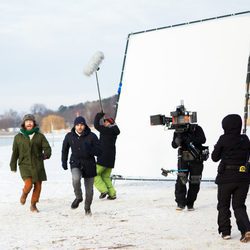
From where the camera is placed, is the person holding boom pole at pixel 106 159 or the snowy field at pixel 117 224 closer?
the snowy field at pixel 117 224

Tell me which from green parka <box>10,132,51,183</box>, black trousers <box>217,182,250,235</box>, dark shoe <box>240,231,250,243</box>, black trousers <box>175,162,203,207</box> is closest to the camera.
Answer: dark shoe <box>240,231,250,243</box>

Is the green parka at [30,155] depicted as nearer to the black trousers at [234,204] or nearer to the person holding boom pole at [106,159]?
the person holding boom pole at [106,159]

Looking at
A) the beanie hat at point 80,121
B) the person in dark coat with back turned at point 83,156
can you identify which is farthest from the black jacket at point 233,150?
the beanie hat at point 80,121

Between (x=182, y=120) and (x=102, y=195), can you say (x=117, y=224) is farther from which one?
(x=102, y=195)

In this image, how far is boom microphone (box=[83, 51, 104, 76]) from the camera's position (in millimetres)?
10883

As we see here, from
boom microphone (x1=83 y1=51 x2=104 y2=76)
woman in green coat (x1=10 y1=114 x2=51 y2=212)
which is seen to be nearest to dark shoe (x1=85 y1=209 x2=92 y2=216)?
woman in green coat (x1=10 y1=114 x2=51 y2=212)

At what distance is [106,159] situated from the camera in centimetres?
1016

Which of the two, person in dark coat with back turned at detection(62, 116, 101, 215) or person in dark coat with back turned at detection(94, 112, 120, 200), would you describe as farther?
person in dark coat with back turned at detection(94, 112, 120, 200)

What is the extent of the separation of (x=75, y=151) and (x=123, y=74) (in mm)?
4051

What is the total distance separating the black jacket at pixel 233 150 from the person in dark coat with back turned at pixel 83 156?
2636 mm

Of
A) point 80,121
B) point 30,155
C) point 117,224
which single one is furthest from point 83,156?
point 117,224

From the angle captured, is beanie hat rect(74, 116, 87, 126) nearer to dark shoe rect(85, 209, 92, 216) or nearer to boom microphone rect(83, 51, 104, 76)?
dark shoe rect(85, 209, 92, 216)

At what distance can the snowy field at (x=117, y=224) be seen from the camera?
6090 millimetres

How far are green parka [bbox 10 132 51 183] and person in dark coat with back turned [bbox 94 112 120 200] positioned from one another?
151 cm
